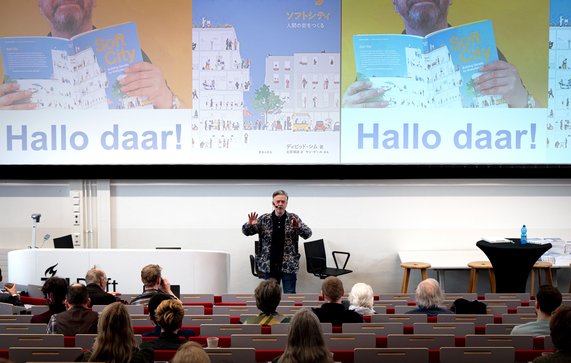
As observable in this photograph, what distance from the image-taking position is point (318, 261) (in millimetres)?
11016

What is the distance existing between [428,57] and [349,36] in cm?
115

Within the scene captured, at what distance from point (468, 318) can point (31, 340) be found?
3.41m

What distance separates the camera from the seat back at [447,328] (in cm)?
586

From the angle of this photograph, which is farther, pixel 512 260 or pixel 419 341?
pixel 512 260

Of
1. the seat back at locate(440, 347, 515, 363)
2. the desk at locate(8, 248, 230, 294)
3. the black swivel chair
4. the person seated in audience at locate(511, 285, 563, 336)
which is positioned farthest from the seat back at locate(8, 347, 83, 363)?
the black swivel chair

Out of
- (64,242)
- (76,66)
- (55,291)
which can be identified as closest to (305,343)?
(55,291)

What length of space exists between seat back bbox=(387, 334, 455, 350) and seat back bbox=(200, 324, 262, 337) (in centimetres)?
100

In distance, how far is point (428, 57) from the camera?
11336mm

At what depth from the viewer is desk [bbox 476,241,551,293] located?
29.3ft

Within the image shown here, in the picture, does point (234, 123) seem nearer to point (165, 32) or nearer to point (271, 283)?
point (165, 32)

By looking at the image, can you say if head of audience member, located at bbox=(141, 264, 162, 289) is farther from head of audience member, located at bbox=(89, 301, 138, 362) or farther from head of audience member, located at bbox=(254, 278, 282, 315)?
head of audience member, located at bbox=(89, 301, 138, 362)

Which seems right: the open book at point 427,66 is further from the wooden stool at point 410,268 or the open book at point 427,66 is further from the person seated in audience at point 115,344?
the person seated in audience at point 115,344

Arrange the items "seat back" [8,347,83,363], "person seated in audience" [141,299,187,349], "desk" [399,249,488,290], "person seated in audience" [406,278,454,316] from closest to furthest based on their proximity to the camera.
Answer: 1. "seat back" [8,347,83,363]
2. "person seated in audience" [141,299,187,349]
3. "person seated in audience" [406,278,454,316]
4. "desk" [399,249,488,290]

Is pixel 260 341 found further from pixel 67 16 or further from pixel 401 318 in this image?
pixel 67 16
